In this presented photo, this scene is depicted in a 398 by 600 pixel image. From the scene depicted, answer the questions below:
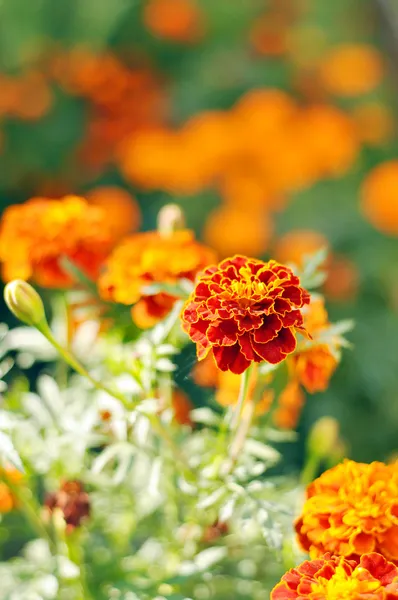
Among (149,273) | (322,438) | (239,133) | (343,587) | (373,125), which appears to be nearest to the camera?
(343,587)

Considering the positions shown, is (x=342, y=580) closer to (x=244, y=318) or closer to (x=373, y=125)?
(x=244, y=318)

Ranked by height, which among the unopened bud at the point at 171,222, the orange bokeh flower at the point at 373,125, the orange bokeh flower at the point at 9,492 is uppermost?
the orange bokeh flower at the point at 373,125

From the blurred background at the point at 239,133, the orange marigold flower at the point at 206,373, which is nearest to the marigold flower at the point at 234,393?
the orange marigold flower at the point at 206,373

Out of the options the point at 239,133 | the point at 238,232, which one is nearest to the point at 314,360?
the point at 238,232

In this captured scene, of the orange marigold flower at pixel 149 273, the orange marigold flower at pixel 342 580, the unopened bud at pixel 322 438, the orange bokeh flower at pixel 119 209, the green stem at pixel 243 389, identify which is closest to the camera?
the orange marigold flower at pixel 342 580

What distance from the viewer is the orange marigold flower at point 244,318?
58cm

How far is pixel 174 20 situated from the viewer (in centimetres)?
200

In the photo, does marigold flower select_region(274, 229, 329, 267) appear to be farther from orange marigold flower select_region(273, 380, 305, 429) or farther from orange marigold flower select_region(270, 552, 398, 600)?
orange marigold flower select_region(270, 552, 398, 600)

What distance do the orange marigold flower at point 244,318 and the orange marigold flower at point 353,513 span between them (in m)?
0.12

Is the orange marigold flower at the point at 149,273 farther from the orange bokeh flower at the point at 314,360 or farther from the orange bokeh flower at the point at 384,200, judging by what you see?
the orange bokeh flower at the point at 384,200

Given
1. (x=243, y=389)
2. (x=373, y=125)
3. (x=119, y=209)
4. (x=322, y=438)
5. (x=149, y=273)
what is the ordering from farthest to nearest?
(x=373, y=125) → (x=119, y=209) → (x=322, y=438) → (x=149, y=273) → (x=243, y=389)

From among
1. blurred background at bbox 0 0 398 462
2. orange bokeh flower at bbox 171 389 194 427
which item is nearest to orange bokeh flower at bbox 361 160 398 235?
blurred background at bbox 0 0 398 462

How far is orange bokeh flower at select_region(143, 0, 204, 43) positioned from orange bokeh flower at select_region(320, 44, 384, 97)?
1.14 feet

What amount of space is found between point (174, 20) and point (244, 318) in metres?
1.58
